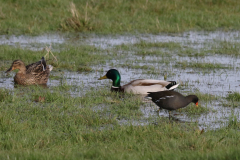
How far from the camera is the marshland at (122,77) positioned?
563cm

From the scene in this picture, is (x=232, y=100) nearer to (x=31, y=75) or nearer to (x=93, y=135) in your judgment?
(x=93, y=135)

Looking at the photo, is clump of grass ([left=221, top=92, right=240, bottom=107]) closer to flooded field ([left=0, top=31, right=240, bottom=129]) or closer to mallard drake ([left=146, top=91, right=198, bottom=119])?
flooded field ([left=0, top=31, right=240, bottom=129])

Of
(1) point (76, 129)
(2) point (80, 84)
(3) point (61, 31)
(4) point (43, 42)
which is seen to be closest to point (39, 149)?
(1) point (76, 129)

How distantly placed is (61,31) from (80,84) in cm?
794

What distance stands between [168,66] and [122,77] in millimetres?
1812

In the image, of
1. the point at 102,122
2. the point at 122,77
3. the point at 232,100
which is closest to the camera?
the point at 102,122

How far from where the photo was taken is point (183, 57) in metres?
13.7

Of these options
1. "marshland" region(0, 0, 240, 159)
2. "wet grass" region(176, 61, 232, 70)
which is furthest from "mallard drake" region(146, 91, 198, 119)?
"wet grass" region(176, 61, 232, 70)

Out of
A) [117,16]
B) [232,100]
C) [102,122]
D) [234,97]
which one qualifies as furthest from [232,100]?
[117,16]

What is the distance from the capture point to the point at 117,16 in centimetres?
1980

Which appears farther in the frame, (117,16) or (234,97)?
(117,16)

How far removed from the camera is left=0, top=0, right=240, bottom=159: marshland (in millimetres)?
5629

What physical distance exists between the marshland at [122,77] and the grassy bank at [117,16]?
0.15 feet

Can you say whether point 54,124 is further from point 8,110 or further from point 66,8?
point 66,8
